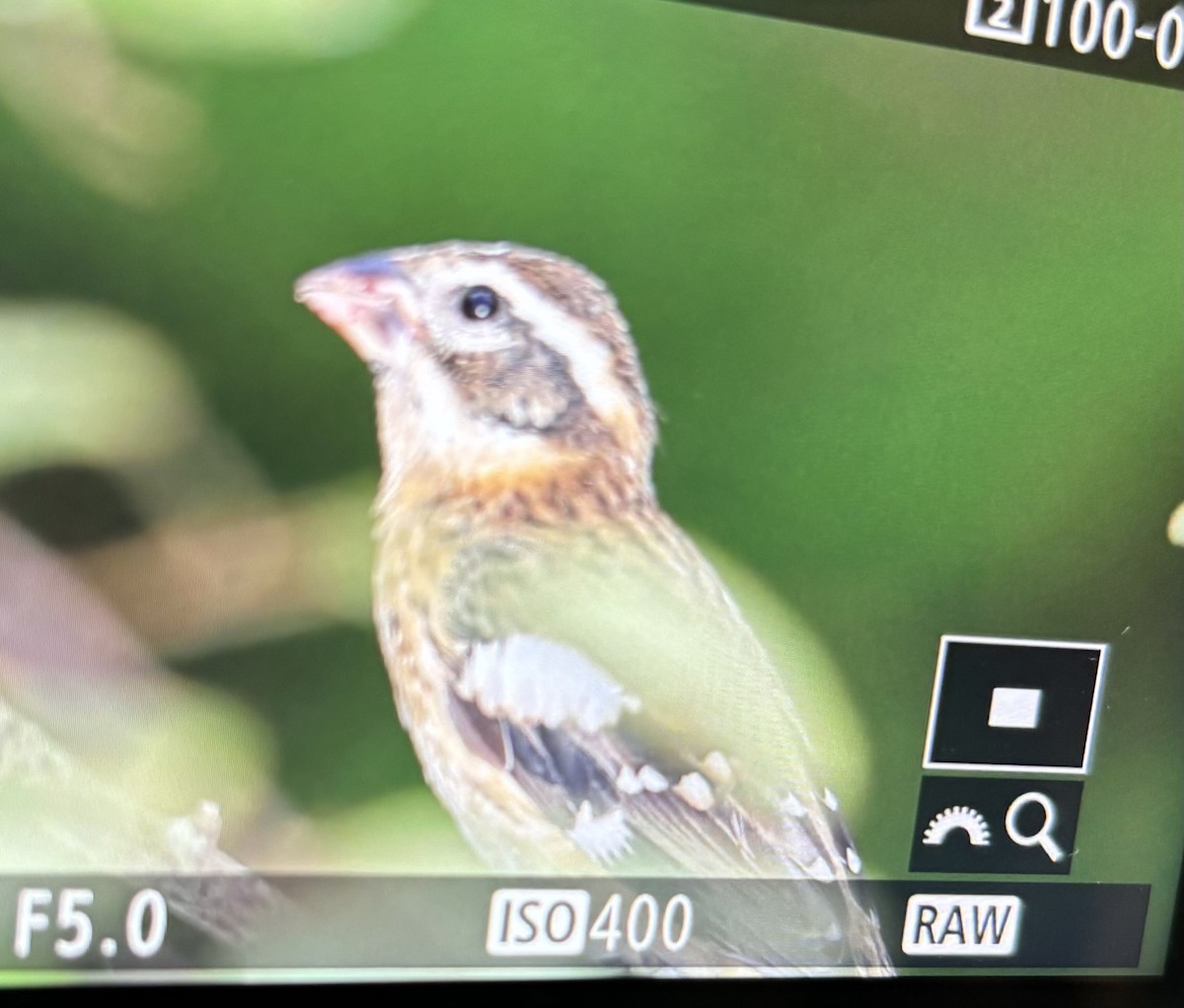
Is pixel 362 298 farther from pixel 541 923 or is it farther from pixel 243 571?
pixel 541 923

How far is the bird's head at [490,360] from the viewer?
69cm

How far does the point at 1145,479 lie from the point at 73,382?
2.00ft

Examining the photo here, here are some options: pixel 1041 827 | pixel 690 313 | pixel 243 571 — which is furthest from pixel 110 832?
pixel 1041 827

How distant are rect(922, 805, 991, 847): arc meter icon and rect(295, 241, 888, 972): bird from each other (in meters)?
0.08

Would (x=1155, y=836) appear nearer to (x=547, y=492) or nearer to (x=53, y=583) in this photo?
(x=547, y=492)

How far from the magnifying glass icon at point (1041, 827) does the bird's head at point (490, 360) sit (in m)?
0.30

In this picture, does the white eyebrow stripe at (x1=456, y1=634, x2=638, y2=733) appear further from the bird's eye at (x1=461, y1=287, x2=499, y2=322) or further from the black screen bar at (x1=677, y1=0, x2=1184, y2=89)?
the black screen bar at (x1=677, y1=0, x2=1184, y2=89)

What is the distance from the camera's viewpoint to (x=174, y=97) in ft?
2.12

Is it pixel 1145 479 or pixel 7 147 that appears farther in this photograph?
pixel 1145 479

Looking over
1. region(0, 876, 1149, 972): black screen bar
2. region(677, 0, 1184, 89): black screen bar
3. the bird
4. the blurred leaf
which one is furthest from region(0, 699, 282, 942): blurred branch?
region(677, 0, 1184, 89): black screen bar

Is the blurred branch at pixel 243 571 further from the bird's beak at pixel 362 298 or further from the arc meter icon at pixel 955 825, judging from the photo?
the arc meter icon at pixel 955 825

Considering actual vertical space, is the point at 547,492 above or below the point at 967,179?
below

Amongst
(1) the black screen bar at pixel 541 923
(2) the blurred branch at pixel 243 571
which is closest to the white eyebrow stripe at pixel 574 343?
(2) the blurred branch at pixel 243 571

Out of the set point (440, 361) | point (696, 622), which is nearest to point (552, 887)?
Result: point (696, 622)
